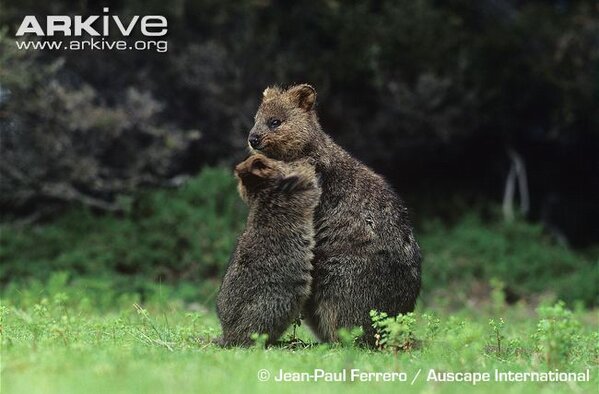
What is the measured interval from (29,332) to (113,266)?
26.9 ft

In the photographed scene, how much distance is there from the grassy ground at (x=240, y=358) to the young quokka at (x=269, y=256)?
29cm

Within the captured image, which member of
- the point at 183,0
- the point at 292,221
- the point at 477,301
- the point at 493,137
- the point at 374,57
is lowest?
the point at 477,301

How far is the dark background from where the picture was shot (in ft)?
55.3

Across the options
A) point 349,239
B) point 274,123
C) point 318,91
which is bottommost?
point 349,239

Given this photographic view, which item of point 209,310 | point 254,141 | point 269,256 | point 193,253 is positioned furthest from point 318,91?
point 269,256

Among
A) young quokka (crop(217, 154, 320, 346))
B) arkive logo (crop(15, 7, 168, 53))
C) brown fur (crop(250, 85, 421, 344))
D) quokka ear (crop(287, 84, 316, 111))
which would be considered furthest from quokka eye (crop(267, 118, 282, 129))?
arkive logo (crop(15, 7, 168, 53))

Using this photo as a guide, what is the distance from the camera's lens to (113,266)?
1634 centimetres

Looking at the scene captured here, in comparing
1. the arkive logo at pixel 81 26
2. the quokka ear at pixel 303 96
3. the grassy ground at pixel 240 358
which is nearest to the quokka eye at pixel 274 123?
the quokka ear at pixel 303 96

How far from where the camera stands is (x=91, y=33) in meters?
16.4

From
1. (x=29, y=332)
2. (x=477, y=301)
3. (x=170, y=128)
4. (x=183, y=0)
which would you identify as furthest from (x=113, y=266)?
(x=29, y=332)

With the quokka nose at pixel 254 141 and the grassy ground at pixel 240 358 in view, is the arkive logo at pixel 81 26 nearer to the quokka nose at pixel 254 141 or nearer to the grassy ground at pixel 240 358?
the quokka nose at pixel 254 141

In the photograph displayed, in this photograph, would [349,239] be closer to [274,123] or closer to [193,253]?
[274,123]

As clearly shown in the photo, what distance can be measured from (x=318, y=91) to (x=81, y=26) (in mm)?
4608

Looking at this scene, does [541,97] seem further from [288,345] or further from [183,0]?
[288,345]
